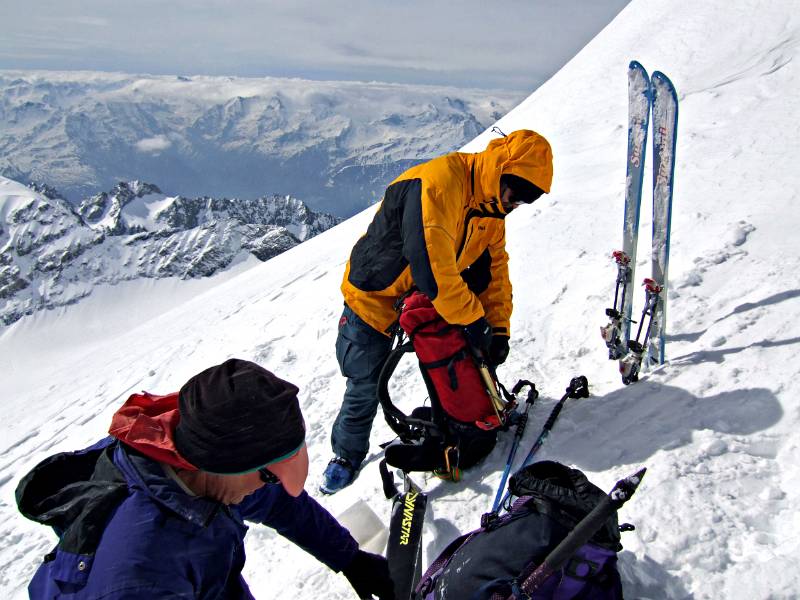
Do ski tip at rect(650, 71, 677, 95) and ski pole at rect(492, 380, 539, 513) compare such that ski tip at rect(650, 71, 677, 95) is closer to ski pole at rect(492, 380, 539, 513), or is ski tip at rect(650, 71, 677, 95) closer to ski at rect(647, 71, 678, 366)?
ski at rect(647, 71, 678, 366)

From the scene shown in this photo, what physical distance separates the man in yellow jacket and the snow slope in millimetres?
671

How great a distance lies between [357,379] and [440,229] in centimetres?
156

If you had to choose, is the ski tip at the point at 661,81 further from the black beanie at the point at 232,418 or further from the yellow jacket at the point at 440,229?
the black beanie at the point at 232,418

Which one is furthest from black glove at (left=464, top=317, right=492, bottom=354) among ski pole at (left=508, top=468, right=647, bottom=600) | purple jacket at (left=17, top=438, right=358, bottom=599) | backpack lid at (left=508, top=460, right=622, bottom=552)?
purple jacket at (left=17, top=438, right=358, bottom=599)

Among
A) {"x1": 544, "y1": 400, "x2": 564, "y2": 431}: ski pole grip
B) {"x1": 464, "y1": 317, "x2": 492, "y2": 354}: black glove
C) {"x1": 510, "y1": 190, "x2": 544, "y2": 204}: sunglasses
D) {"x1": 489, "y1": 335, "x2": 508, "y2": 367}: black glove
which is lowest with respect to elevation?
{"x1": 544, "y1": 400, "x2": 564, "y2": 431}: ski pole grip

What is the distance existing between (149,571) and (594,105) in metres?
16.2

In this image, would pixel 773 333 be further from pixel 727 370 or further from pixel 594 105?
pixel 594 105

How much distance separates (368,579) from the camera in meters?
3.16

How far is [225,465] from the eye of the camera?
7.10 ft

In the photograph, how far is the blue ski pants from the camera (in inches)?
173

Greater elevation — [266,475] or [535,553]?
[266,475]

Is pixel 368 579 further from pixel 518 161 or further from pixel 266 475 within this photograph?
pixel 518 161

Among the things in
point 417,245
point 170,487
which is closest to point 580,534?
point 170,487

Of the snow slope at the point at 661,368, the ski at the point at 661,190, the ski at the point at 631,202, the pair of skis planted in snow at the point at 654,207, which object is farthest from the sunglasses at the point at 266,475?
the ski at the point at 661,190
